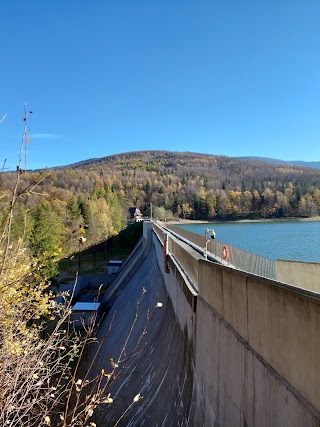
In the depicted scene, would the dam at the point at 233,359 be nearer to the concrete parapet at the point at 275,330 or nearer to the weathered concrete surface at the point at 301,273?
the concrete parapet at the point at 275,330

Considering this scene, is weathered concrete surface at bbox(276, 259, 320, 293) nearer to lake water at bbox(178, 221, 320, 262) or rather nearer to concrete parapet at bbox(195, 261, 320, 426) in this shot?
concrete parapet at bbox(195, 261, 320, 426)

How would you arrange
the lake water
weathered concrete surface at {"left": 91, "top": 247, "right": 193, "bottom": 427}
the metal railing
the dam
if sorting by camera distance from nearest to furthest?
the dam
the metal railing
weathered concrete surface at {"left": 91, "top": 247, "right": 193, "bottom": 427}
the lake water

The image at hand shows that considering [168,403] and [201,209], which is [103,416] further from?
[201,209]

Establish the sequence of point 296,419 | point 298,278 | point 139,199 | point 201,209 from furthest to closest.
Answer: point 139,199
point 201,209
point 298,278
point 296,419

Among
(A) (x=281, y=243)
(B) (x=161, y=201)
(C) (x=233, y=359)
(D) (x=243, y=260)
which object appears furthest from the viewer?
(B) (x=161, y=201)

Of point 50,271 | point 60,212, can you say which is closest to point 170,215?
point 60,212

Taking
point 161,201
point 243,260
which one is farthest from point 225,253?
point 161,201

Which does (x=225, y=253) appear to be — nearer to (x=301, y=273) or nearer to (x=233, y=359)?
(x=301, y=273)

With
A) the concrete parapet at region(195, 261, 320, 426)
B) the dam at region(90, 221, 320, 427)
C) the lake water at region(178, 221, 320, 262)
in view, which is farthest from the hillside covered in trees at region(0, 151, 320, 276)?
Answer: the lake water at region(178, 221, 320, 262)

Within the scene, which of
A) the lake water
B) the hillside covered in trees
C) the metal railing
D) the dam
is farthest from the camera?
the hillside covered in trees

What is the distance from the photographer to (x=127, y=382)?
1152 cm

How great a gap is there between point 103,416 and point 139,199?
118404 mm

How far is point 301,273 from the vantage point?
6.03 m

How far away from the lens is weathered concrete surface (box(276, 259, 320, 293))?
561 centimetres
